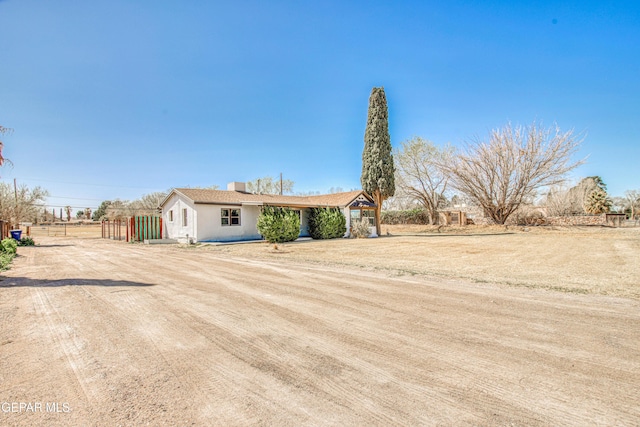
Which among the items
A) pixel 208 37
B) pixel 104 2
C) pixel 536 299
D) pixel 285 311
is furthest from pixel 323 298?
pixel 208 37

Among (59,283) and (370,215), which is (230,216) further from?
(59,283)

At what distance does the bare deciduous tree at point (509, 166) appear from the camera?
26312 mm

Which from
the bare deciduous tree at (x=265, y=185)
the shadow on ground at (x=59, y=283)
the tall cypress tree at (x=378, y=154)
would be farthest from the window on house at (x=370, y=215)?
the bare deciduous tree at (x=265, y=185)

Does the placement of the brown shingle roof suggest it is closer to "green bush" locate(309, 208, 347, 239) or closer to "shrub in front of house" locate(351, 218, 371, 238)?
"green bush" locate(309, 208, 347, 239)

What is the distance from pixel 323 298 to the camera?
5.88 meters

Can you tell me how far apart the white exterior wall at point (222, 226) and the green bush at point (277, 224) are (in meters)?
2.79

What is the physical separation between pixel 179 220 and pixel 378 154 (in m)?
15.6

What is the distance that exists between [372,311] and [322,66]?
14.4 metres

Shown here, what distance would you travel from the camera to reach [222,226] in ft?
67.7

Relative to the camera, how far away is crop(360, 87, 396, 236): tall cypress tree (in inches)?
1009

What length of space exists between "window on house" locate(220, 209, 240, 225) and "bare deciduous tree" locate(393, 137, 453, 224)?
20583 mm

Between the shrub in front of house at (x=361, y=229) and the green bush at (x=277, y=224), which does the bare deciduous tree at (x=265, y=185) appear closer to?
the shrub in front of house at (x=361, y=229)

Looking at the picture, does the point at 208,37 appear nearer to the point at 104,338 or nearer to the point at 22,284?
the point at 22,284

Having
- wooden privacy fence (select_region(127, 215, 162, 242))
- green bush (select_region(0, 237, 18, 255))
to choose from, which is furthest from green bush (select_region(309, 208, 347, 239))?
green bush (select_region(0, 237, 18, 255))
